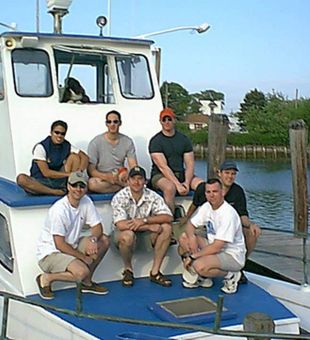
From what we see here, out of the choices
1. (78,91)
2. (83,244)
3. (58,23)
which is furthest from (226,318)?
(58,23)

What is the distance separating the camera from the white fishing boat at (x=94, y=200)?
22.0 feet

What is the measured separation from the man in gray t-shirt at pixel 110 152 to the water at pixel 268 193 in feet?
40.6

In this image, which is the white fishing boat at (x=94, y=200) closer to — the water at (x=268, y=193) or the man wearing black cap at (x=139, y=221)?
the man wearing black cap at (x=139, y=221)

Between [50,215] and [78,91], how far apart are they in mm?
2588

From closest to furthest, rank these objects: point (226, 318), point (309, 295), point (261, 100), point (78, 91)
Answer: point (226, 318)
point (309, 295)
point (78, 91)
point (261, 100)

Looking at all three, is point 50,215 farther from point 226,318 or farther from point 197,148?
point 197,148

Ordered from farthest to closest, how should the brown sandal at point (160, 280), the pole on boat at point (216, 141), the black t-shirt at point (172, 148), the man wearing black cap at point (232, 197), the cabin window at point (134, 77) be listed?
1. the pole on boat at point (216, 141)
2. the cabin window at point (134, 77)
3. the black t-shirt at point (172, 148)
4. the man wearing black cap at point (232, 197)
5. the brown sandal at point (160, 280)

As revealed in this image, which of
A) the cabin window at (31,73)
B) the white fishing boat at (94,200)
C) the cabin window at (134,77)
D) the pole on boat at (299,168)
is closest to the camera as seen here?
the white fishing boat at (94,200)

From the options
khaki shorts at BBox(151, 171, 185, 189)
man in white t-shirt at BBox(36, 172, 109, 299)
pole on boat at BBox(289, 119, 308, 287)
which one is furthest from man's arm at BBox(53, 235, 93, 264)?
pole on boat at BBox(289, 119, 308, 287)

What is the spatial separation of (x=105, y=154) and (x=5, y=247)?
1.66 metres

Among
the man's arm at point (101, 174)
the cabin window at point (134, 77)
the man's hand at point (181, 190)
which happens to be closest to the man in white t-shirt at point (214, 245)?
the man's hand at point (181, 190)

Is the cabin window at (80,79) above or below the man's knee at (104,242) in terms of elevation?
above

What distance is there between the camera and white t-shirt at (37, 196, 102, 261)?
23.0ft

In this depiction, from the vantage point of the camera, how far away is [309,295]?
27.6ft
